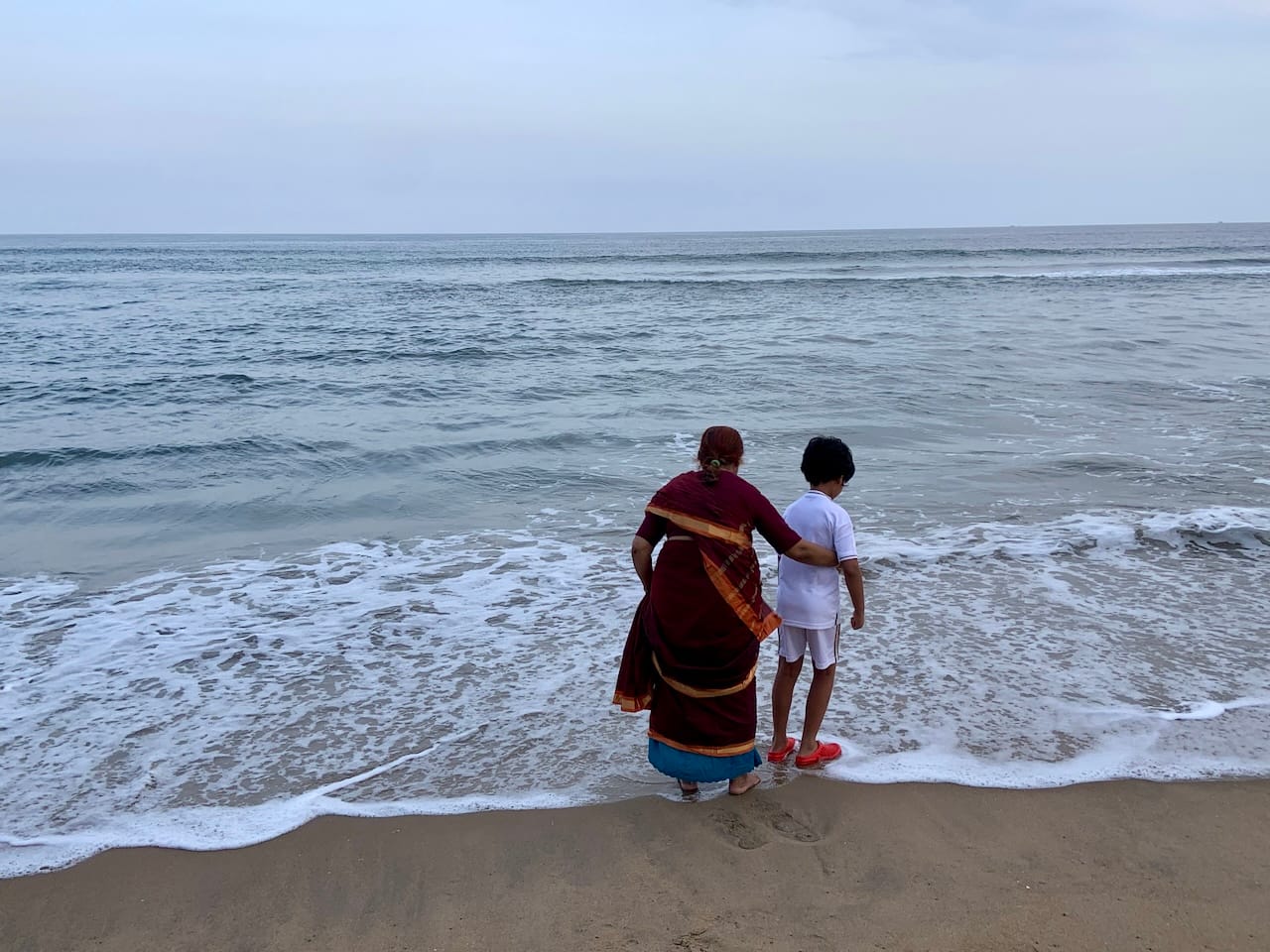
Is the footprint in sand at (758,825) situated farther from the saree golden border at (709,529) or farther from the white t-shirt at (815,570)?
the saree golden border at (709,529)

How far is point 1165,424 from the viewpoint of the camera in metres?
11.9

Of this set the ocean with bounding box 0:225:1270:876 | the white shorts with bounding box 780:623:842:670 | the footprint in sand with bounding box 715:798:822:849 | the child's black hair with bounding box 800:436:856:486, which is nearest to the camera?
the footprint in sand with bounding box 715:798:822:849

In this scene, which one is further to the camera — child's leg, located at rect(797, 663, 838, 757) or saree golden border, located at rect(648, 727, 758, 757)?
child's leg, located at rect(797, 663, 838, 757)

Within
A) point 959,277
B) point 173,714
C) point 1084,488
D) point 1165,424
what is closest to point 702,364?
point 1165,424

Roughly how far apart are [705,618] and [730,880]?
94 centimetres

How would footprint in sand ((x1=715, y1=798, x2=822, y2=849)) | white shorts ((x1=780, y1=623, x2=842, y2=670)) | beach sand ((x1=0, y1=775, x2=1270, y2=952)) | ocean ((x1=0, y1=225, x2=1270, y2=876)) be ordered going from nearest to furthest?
1. beach sand ((x1=0, y1=775, x2=1270, y2=952))
2. footprint in sand ((x1=715, y1=798, x2=822, y2=849))
3. white shorts ((x1=780, y1=623, x2=842, y2=670))
4. ocean ((x1=0, y1=225, x2=1270, y2=876))

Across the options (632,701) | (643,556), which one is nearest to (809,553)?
(643,556)

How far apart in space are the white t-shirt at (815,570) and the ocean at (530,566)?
2.38 ft

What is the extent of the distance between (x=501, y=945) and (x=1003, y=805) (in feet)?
6.79

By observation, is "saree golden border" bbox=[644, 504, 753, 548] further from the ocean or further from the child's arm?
the ocean

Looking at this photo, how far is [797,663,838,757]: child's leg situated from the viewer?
4.06 metres

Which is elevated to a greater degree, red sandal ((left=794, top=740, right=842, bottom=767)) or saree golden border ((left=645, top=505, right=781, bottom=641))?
saree golden border ((left=645, top=505, right=781, bottom=641))

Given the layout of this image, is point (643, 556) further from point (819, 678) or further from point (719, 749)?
point (819, 678)

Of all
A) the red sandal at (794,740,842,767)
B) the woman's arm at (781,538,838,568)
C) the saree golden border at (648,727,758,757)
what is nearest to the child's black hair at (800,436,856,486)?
the woman's arm at (781,538,838,568)
